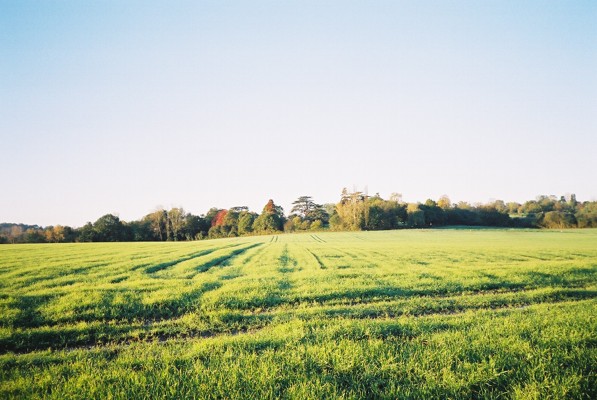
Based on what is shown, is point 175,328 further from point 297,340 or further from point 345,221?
point 345,221

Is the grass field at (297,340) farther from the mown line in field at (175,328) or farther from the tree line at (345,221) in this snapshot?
the tree line at (345,221)

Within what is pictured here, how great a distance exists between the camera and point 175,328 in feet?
27.3

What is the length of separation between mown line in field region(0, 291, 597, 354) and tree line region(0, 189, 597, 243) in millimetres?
89850

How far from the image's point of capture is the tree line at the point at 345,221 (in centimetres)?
8825

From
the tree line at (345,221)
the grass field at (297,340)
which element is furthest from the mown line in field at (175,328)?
the tree line at (345,221)

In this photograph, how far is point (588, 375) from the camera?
15.4 feet

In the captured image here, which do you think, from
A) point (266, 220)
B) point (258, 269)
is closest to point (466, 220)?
point (266, 220)

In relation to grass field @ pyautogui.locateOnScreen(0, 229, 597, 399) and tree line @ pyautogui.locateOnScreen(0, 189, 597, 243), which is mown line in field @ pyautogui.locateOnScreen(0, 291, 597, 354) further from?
tree line @ pyautogui.locateOnScreen(0, 189, 597, 243)

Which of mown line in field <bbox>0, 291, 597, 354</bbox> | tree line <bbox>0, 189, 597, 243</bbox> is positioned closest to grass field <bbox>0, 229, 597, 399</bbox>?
mown line in field <bbox>0, 291, 597, 354</bbox>

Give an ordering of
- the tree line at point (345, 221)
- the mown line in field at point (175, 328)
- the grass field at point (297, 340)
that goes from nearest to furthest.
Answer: the grass field at point (297, 340) < the mown line in field at point (175, 328) < the tree line at point (345, 221)

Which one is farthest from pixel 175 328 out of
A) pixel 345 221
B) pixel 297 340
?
pixel 345 221

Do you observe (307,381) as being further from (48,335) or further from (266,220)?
(266,220)

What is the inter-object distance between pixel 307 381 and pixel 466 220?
399 feet

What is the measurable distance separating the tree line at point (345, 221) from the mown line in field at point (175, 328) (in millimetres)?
89850
